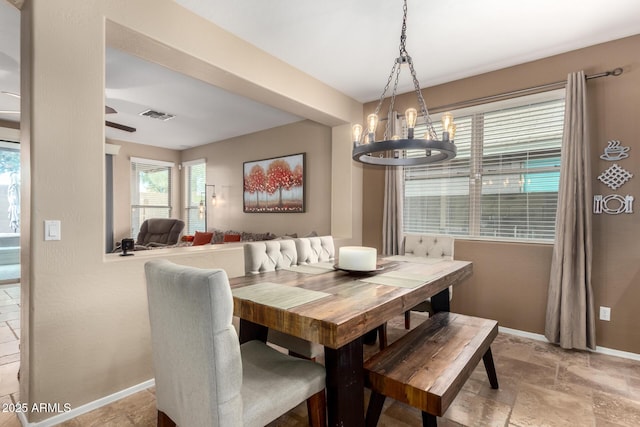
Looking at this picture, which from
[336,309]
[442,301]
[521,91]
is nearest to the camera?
[336,309]

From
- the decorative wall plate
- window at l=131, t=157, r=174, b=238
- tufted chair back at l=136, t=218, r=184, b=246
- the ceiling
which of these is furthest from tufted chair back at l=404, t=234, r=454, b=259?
window at l=131, t=157, r=174, b=238

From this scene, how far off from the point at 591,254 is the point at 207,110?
4543mm

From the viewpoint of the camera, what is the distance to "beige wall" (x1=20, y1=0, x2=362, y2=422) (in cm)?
176

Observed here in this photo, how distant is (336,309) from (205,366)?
549mm

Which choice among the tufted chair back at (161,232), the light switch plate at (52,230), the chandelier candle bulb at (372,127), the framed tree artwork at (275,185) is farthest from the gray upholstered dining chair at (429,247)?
the tufted chair back at (161,232)

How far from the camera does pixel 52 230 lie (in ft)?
5.88

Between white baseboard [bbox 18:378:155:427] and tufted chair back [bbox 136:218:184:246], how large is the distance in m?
3.48

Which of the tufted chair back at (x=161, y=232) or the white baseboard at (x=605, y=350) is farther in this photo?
the tufted chair back at (x=161, y=232)

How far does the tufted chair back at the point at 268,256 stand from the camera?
2.24 metres

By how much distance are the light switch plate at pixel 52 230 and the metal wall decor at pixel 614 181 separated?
3937 millimetres

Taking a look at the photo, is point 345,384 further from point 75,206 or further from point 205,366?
point 75,206

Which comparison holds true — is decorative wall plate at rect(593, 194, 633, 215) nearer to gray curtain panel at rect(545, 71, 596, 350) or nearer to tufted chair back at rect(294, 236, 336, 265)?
gray curtain panel at rect(545, 71, 596, 350)

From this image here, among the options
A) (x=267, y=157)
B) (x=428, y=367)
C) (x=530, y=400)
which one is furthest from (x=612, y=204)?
(x=267, y=157)

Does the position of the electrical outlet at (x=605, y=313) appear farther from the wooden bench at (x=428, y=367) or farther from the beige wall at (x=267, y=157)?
the beige wall at (x=267, y=157)
